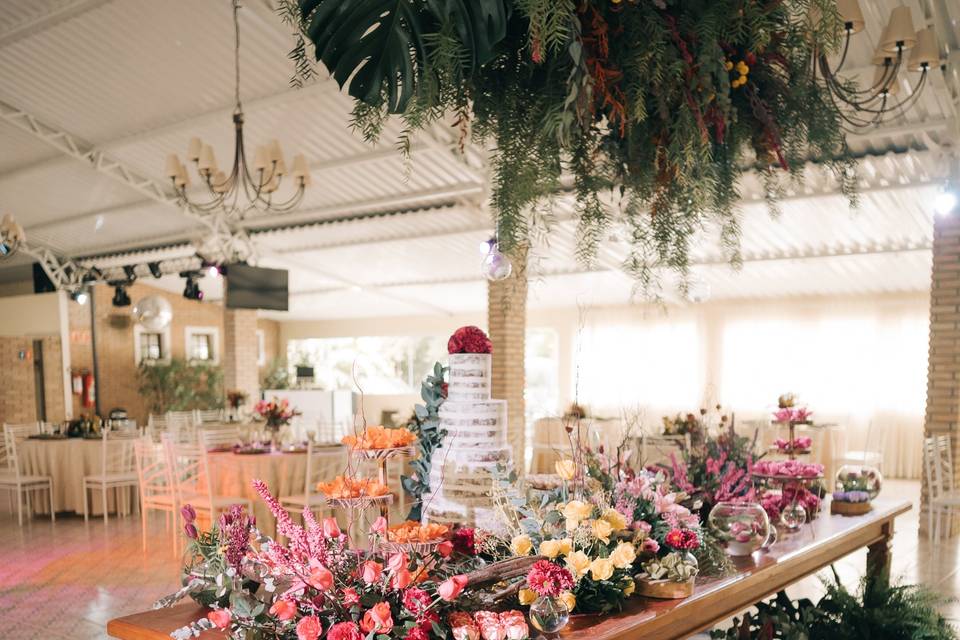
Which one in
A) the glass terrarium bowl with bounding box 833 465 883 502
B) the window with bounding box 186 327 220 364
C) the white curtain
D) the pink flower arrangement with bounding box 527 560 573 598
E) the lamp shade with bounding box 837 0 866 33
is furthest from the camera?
the window with bounding box 186 327 220 364

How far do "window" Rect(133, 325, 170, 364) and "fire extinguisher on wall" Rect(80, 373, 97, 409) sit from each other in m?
1.11

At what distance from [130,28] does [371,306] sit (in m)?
10.1

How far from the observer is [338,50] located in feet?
3.22

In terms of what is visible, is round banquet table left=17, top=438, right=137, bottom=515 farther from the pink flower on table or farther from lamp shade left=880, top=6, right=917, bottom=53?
lamp shade left=880, top=6, right=917, bottom=53

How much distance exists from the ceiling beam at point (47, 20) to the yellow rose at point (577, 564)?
248 inches

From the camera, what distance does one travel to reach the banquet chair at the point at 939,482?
6465 millimetres

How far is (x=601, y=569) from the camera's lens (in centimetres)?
185

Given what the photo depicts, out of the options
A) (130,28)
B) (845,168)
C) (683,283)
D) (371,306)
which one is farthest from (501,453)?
(371,306)

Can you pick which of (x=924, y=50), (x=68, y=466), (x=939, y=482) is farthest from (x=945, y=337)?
(x=68, y=466)

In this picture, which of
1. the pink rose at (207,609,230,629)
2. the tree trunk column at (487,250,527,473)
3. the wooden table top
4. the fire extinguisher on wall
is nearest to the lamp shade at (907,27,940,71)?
the wooden table top

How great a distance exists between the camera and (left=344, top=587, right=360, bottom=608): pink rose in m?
1.45

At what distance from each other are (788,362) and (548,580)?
38.2ft

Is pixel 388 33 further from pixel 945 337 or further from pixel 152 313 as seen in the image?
pixel 152 313

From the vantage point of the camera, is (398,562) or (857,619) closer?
(398,562)
